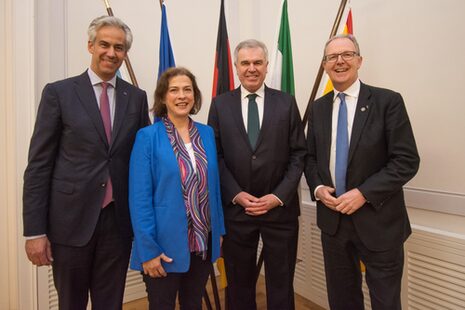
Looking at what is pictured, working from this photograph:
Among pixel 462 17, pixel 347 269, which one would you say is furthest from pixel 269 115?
pixel 462 17

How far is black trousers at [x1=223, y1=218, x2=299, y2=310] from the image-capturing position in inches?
69.3

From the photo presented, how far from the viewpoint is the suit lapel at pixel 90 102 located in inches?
56.4

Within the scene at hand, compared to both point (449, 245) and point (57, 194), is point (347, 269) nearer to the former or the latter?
point (449, 245)

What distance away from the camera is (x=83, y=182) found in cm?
140

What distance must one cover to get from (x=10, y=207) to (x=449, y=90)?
9.47 ft

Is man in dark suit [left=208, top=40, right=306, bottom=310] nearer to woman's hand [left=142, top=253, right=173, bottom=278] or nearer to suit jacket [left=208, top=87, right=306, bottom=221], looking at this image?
suit jacket [left=208, top=87, right=306, bottom=221]

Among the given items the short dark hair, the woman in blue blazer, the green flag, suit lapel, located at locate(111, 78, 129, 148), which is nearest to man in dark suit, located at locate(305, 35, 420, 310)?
the woman in blue blazer

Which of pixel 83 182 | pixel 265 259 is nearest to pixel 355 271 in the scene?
pixel 265 259

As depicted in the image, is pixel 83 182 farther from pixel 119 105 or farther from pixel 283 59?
pixel 283 59

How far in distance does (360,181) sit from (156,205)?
922 mm

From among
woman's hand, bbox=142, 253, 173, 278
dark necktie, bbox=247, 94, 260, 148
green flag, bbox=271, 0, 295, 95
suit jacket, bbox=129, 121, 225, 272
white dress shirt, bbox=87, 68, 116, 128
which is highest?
green flag, bbox=271, 0, 295, 95

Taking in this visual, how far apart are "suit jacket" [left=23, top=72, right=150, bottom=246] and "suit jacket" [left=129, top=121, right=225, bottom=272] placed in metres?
0.14

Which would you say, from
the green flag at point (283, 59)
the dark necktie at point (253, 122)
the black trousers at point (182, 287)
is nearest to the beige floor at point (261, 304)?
the black trousers at point (182, 287)

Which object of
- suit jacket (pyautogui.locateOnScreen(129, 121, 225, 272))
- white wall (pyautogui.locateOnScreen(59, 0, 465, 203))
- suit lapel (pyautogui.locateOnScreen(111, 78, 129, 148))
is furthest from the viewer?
white wall (pyautogui.locateOnScreen(59, 0, 465, 203))
